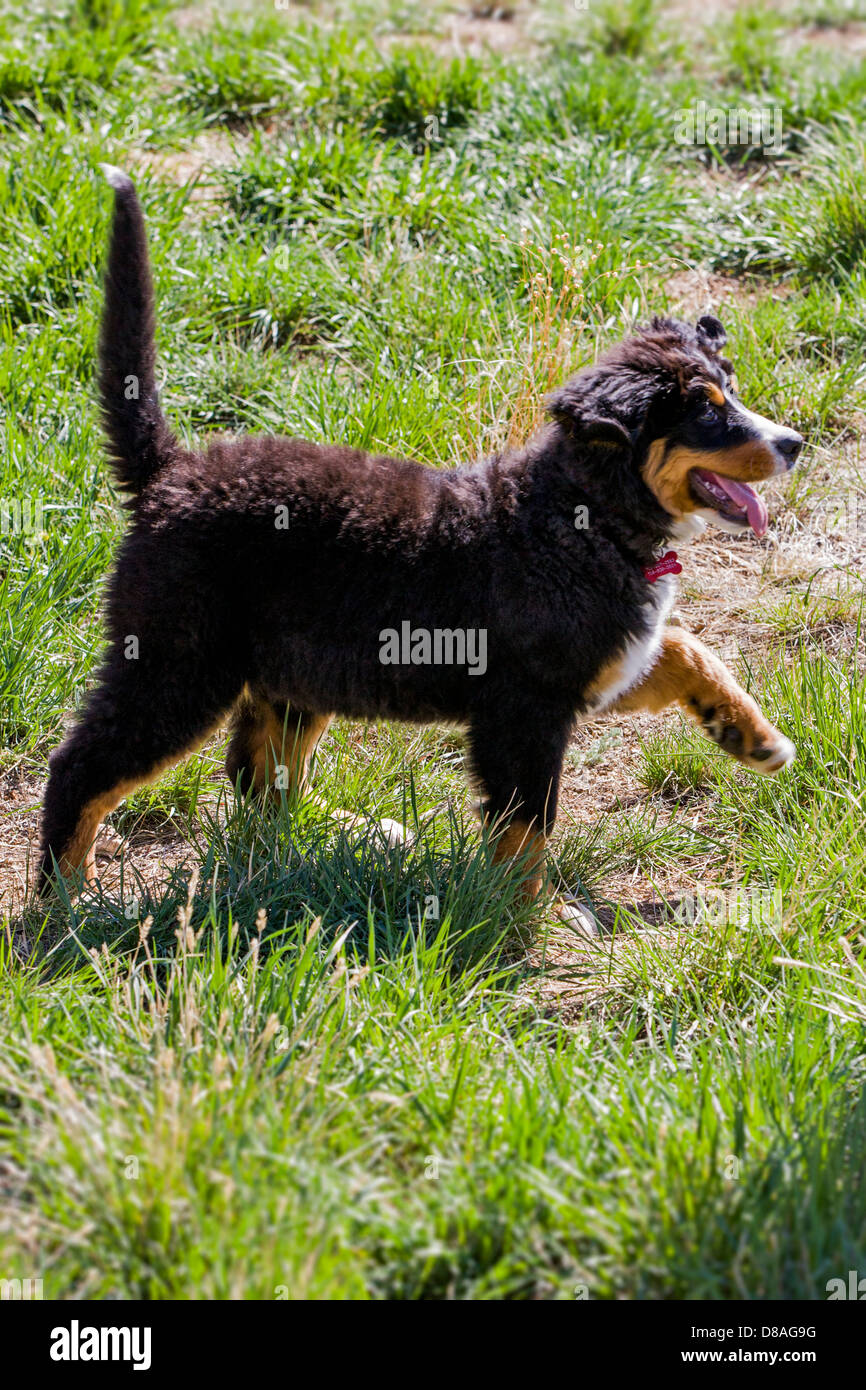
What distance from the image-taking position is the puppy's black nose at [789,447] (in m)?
3.71

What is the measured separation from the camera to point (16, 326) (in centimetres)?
600

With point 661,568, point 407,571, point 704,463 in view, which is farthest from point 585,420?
point 407,571

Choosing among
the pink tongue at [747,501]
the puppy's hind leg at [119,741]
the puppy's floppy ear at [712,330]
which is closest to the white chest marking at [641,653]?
the pink tongue at [747,501]

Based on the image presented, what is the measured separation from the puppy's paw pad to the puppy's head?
0.69m

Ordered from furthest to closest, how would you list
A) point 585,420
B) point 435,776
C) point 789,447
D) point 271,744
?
point 435,776 < point 271,744 < point 789,447 < point 585,420

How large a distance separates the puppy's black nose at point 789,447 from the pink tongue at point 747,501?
15 cm

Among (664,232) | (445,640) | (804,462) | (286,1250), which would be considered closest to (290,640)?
(445,640)

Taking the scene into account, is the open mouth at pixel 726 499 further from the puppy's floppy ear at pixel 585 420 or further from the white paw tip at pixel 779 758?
the white paw tip at pixel 779 758

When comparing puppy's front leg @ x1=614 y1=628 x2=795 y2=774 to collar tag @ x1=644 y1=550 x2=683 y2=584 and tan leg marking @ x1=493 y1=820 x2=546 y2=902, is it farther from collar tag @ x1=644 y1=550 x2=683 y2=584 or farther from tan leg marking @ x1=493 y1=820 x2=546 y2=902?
tan leg marking @ x1=493 y1=820 x2=546 y2=902

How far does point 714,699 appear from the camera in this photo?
13.4ft

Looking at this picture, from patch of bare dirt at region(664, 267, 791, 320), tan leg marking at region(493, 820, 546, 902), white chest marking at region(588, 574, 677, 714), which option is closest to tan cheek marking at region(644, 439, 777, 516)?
white chest marking at region(588, 574, 677, 714)

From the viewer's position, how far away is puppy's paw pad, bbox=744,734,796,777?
4055mm

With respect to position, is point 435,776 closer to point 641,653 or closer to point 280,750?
point 280,750

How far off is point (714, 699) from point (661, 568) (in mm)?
497
